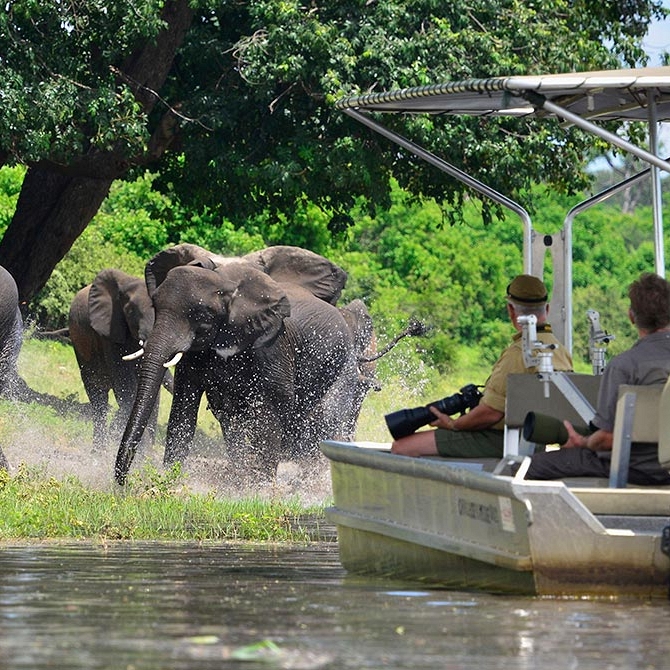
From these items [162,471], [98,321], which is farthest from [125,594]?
[98,321]

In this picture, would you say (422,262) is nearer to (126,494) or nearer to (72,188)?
(72,188)

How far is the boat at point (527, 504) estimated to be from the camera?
9633 millimetres

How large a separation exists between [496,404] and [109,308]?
1139 cm

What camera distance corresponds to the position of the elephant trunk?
16391mm

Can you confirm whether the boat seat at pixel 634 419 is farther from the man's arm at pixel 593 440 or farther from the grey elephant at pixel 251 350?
the grey elephant at pixel 251 350

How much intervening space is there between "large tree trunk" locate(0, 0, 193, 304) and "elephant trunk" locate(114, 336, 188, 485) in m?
4.49

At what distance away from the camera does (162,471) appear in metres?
18.6

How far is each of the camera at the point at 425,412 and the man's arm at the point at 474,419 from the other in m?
0.08

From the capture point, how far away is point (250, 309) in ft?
63.4

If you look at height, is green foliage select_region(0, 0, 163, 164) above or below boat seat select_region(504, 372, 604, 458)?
above

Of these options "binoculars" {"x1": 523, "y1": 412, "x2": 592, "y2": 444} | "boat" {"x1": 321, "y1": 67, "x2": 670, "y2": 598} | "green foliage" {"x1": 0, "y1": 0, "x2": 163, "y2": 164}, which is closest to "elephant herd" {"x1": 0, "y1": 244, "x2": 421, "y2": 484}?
"green foliage" {"x1": 0, "y1": 0, "x2": 163, "y2": 164}

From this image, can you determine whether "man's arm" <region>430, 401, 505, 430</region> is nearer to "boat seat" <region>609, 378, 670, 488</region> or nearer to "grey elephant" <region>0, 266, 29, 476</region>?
"boat seat" <region>609, 378, 670, 488</region>

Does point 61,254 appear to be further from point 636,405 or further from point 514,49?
point 636,405

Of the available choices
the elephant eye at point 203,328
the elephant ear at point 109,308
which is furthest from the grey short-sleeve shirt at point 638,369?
the elephant ear at point 109,308
